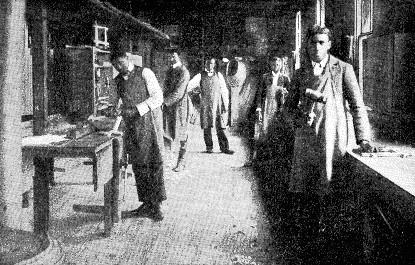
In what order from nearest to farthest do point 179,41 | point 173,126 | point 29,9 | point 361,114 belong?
point 361,114
point 29,9
point 173,126
point 179,41

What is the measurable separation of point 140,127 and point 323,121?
7.43 feet

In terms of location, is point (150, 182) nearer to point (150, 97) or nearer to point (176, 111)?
point (150, 97)

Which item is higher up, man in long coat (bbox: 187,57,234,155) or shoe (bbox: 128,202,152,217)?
man in long coat (bbox: 187,57,234,155)

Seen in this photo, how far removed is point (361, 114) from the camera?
347 centimetres

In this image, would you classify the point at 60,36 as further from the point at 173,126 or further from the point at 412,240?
the point at 412,240

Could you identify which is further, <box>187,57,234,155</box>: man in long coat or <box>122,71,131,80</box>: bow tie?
<box>187,57,234,155</box>: man in long coat

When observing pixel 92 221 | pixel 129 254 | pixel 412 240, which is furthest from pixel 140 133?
pixel 412 240

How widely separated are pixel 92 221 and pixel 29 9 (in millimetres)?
4073

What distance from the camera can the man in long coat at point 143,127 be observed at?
4.90 meters

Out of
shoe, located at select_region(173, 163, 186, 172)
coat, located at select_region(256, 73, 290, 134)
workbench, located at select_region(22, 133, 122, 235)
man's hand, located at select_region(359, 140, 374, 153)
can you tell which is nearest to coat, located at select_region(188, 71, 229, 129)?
shoe, located at select_region(173, 163, 186, 172)

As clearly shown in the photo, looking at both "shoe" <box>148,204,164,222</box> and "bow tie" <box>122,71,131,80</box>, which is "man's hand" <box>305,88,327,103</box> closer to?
"bow tie" <box>122,71,131,80</box>

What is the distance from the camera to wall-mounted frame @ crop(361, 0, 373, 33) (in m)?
5.41

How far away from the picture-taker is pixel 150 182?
16.8 ft

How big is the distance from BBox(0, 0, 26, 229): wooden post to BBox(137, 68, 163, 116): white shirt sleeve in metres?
2.53
